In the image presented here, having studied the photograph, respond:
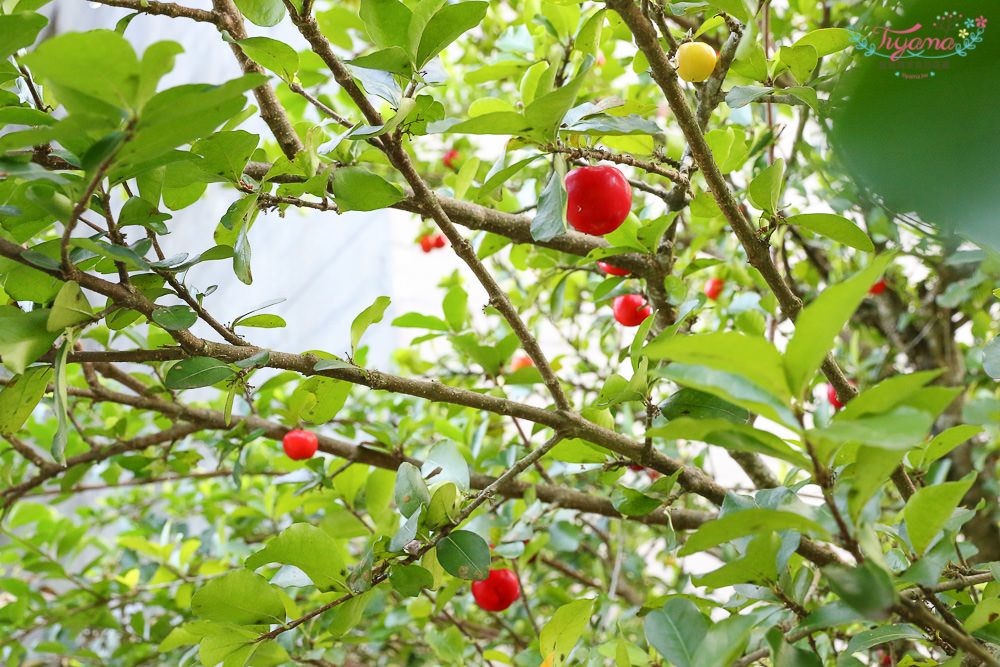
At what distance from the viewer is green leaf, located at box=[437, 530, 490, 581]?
1.66 ft

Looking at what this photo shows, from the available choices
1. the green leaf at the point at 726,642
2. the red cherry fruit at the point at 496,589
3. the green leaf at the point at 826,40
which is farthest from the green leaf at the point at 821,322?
the red cherry fruit at the point at 496,589

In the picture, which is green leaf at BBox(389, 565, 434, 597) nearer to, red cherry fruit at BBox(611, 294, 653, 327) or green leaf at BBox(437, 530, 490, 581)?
green leaf at BBox(437, 530, 490, 581)

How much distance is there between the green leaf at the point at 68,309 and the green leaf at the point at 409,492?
23 cm

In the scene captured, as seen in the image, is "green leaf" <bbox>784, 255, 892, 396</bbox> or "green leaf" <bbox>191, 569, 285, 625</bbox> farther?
"green leaf" <bbox>191, 569, 285, 625</bbox>

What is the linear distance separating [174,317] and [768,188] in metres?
0.43

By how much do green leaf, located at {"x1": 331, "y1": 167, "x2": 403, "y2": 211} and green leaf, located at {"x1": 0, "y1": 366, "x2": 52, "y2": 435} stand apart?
229 millimetres

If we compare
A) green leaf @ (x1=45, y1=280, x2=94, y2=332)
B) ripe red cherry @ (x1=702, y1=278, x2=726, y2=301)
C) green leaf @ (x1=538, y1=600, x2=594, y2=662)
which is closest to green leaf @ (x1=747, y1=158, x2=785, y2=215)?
green leaf @ (x1=538, y1=600, x2=594, y2=662)

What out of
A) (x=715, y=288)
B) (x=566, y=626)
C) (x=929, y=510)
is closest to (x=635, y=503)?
(x=566, y=626)

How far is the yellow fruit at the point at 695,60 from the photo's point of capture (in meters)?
0.54

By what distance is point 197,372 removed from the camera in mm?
459

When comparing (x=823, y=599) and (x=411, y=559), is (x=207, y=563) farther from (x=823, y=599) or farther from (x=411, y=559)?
(x=823, y=599)

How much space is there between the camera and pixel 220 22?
555 mm

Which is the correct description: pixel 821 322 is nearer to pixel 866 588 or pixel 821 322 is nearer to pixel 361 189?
pixel 866 588

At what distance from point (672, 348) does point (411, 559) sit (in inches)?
12.4
